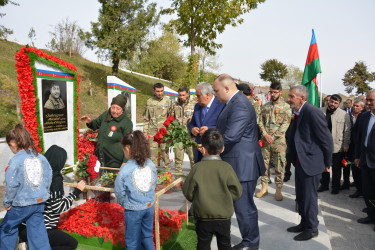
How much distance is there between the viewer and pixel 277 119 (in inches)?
208

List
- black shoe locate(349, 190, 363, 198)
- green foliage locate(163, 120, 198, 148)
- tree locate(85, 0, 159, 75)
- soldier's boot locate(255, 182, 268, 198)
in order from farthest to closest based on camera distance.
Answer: tree locate(85, 0, 159, 75), black shoe locate(349, 190, 363, 198), soldier's boot locate(255, 182, 268, 198), green foliage locate(163, 120, 198, 148)

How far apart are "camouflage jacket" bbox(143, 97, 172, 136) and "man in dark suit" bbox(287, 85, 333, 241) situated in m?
3.46

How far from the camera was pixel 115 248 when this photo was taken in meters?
3.21

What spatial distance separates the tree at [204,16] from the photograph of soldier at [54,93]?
1006 centimetres

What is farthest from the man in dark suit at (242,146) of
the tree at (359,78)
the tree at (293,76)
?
the tree at (293,76)

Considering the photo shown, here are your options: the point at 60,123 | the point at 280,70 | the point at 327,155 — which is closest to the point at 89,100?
the point at 60,123

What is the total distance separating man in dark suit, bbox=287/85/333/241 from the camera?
346 cm

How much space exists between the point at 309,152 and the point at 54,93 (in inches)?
185

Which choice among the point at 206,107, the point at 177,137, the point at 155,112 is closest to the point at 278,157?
the point at 206,107

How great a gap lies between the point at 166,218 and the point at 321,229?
2.21m

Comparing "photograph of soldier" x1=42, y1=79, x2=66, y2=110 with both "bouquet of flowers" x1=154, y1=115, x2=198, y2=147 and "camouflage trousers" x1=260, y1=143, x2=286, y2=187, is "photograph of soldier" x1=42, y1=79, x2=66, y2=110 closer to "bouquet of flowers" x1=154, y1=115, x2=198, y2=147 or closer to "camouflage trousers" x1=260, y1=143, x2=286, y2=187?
"bouquet of flowers" x1=154, y1=115, x2=198, y2=147

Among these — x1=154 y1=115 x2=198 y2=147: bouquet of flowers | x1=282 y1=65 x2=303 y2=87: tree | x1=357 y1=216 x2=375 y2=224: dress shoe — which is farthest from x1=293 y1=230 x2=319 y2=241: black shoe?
x1=282 y1=65 x2=303 y2=87: tree

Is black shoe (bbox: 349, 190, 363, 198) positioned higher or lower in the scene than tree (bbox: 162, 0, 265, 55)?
lower

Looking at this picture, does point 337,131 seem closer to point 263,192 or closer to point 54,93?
point 263,192
